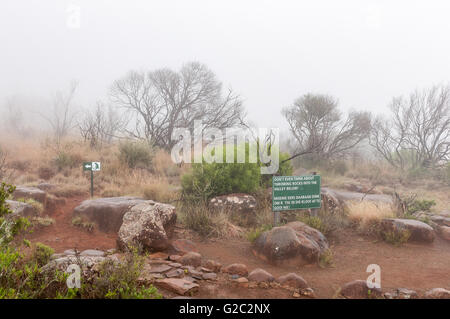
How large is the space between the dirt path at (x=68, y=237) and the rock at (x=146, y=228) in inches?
21.1

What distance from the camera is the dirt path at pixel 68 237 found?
17.4 feet

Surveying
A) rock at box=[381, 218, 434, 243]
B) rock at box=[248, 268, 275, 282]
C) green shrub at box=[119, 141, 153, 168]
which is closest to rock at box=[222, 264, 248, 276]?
rock at box=[248, 268, 275, 282]

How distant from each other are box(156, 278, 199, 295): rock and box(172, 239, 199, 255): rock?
153 centimetres

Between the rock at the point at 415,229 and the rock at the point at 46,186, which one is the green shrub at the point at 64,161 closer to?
the rock at the point at 46,186

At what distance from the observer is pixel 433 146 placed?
57.1ft

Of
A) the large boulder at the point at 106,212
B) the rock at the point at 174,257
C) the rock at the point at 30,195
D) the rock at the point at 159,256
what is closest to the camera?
the rock at the point at 174,257

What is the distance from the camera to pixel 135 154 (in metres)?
11.6

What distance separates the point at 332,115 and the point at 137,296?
61.6ft

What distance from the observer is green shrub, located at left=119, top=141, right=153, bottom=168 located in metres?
11.5

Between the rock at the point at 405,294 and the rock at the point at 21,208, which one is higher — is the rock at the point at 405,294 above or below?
below

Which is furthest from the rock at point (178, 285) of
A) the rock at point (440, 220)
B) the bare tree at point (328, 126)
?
the bare tree at point (328, 126)

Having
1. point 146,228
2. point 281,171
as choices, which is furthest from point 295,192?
point 146,228
